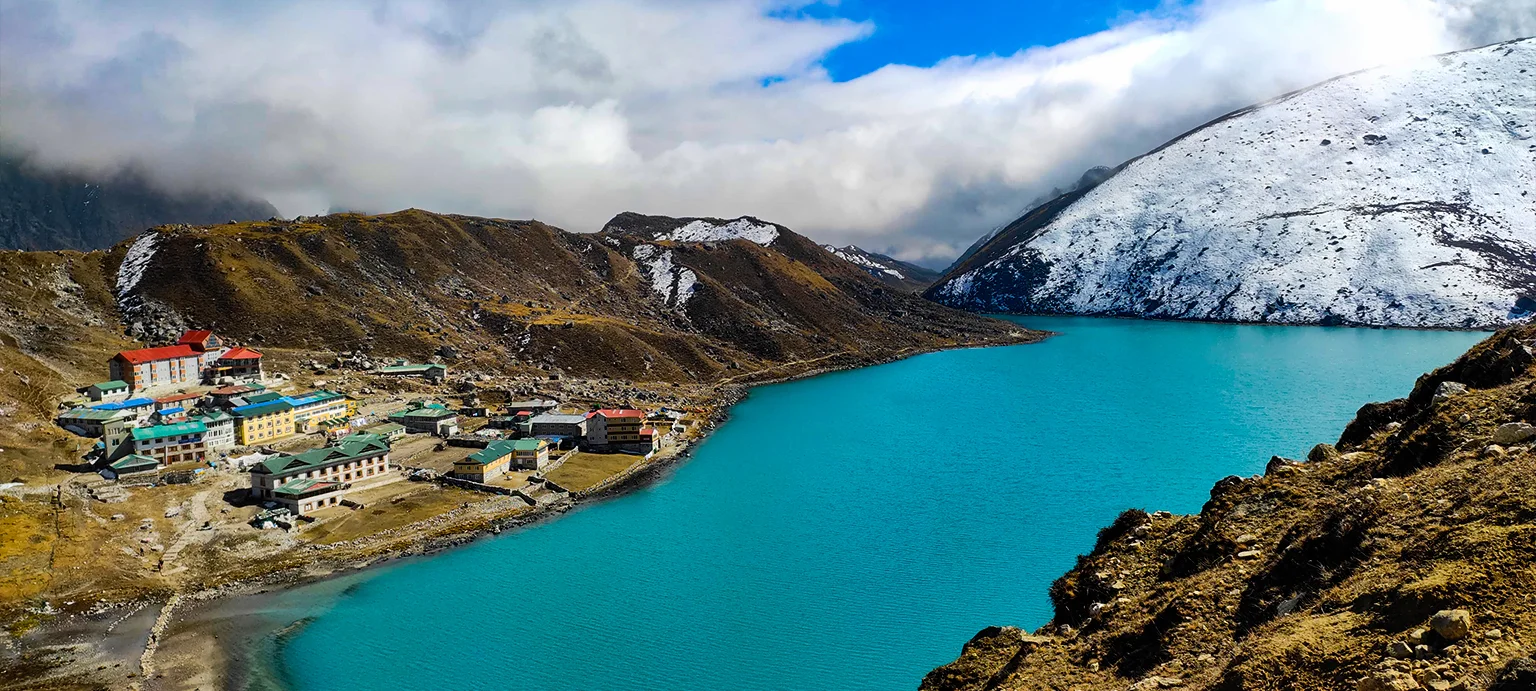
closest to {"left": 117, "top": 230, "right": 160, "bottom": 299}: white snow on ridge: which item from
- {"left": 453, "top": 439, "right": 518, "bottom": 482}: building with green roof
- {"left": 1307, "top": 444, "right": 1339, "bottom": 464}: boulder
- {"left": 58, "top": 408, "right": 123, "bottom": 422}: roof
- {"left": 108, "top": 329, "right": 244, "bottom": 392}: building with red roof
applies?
{"left": 108, "top": 329, "right": 244, "bottom": 392}: building with red roof

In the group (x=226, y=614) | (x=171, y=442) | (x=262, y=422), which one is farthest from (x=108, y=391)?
(x=226, y=614)

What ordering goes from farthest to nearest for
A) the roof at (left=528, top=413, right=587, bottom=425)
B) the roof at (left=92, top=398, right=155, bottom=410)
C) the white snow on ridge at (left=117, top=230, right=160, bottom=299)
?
the white snow on ridge at (left=117, top=230, right=160, bottom=299), the roof at (left=528, top=413, right=587, bottom=425), the roof at (left=92, top=398, right=155, bottom=410)

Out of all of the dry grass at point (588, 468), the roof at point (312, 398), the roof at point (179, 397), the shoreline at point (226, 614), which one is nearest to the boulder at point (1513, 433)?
the shoreline at point (226, 614)

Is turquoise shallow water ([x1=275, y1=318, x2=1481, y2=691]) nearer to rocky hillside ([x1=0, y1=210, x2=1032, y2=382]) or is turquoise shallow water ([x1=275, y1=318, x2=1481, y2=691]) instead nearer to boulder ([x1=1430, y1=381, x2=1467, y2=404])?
boulder ([x1=1430, y1=381, x2=1467, y2=404])

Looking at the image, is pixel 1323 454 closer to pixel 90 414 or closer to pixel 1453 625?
pixel 1453 625

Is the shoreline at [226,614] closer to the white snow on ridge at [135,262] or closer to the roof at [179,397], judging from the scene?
the roof at [179,397]
